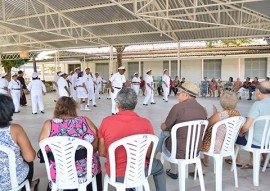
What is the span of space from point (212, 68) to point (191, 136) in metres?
16.9

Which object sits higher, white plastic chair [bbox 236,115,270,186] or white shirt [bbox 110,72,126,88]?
white shirt [bbox 110,72,126,88]

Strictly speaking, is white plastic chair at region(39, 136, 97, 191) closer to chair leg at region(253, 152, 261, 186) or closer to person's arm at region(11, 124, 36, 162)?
person's arm at region(11, 124, 36, 162)

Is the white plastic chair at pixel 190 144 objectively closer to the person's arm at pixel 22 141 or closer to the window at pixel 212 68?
the person's arm at pixel 22 141

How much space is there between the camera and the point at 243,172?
3324mm

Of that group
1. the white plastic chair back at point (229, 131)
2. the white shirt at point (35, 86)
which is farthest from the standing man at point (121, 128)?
the white shirt at point (35, 86)

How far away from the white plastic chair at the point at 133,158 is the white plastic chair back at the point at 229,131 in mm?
849

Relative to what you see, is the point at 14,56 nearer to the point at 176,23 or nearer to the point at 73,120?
the point at 176,23

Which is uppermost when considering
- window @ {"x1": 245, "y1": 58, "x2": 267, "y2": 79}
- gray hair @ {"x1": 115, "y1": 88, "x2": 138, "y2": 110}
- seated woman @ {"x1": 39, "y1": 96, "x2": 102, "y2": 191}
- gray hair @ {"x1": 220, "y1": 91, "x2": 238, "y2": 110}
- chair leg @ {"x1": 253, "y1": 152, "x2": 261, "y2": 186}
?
window @ {"x1": 245, "y1": 58, "x2": 267, "y2": 79}

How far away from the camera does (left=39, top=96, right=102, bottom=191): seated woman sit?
2.23 meters

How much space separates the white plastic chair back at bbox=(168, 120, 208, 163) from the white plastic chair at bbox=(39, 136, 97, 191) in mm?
878

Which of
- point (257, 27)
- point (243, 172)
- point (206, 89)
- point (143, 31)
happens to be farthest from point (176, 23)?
point (243, 172)

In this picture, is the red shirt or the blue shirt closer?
the red shirt

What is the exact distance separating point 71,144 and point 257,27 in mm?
9974

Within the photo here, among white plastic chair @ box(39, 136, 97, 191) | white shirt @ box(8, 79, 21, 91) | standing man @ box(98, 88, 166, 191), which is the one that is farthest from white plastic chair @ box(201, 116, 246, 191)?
white shirt @ box(8, 79, 21, 91)
